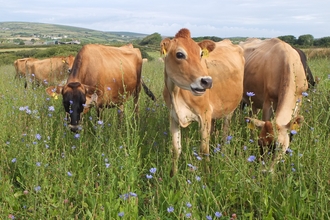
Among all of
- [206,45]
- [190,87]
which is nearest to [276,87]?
[206,45]

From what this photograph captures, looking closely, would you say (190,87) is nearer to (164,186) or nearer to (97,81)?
(164,186)

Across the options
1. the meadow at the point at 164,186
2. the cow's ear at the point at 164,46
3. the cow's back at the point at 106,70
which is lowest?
the meadow at the point at 164,186

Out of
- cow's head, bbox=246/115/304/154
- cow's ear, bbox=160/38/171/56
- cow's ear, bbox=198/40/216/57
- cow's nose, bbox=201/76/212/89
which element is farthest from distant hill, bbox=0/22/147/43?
cow's head, bbox=246/115/304/154

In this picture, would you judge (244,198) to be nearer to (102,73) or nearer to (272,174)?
(272,174)

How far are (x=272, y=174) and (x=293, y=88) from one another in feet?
6.08

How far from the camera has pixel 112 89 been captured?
6609 mm

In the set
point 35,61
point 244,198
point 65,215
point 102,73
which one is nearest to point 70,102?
point 102,73

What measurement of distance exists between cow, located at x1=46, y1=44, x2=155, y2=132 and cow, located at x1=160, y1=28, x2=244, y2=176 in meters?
0.68

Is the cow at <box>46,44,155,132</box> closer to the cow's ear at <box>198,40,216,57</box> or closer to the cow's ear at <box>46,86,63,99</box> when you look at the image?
the cow's ear at <box>46,86,63,99</box>

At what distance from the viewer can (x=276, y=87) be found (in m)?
5.01

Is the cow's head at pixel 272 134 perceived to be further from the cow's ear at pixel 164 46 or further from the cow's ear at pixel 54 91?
the cow's ear at pixel 54 91

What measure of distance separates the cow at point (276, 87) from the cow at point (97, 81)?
1841 millimetres

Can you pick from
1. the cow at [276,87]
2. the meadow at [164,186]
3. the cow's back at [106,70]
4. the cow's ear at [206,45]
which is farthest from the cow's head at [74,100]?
the cow at [276,87]

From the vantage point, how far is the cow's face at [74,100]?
5.09m
